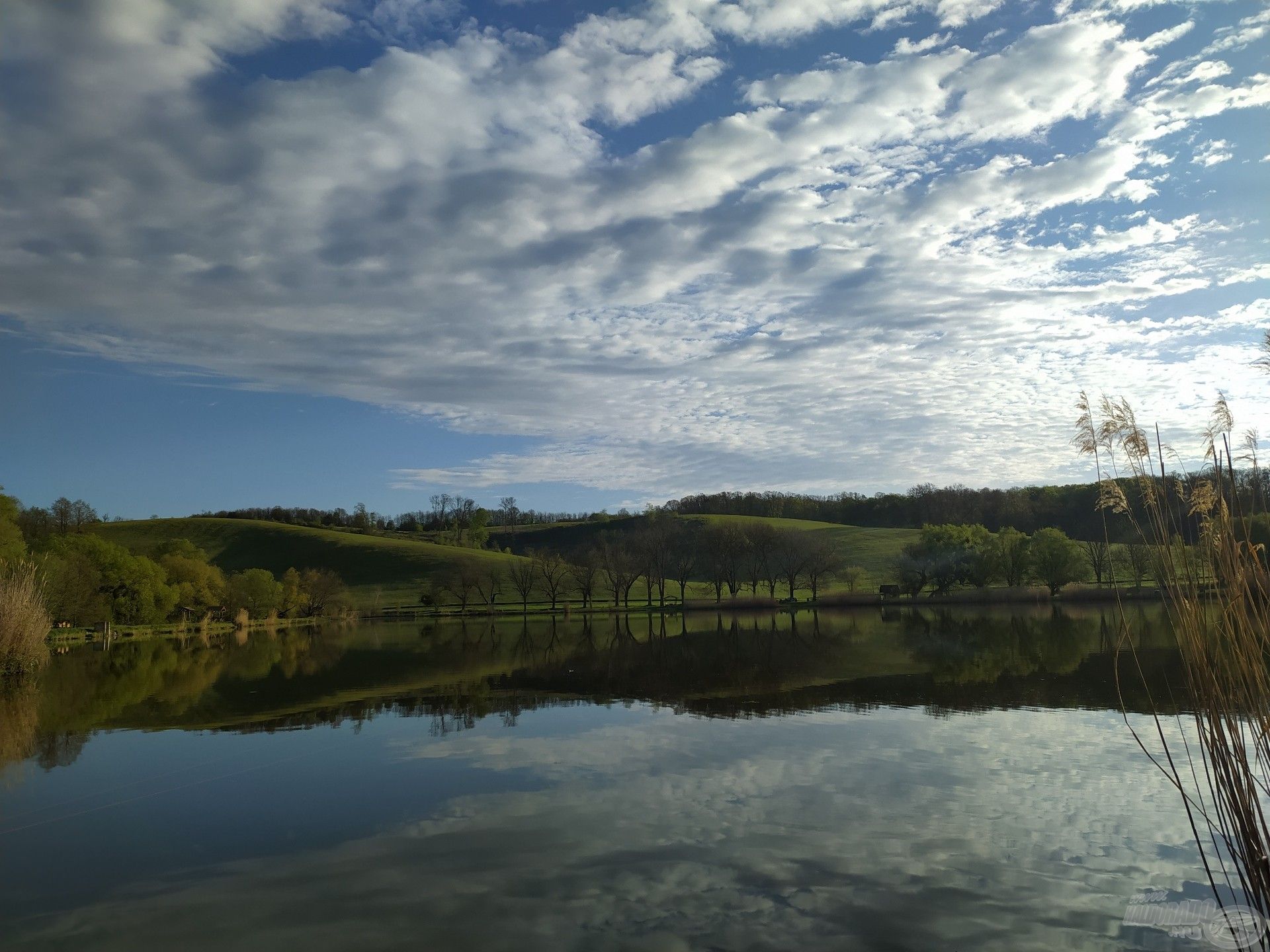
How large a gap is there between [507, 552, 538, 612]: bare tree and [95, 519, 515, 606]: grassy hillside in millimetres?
5037

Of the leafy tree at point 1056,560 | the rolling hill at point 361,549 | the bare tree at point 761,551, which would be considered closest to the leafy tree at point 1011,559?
the leafy tree at point 1056,560

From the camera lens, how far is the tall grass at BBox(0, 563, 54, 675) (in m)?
27.9

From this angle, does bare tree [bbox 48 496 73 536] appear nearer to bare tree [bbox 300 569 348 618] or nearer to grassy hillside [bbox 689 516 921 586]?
bare tree [bbox 300 569 348 618]

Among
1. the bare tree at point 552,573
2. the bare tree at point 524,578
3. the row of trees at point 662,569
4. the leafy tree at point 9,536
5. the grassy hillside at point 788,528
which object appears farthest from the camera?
the grassy hillside at point 788,528

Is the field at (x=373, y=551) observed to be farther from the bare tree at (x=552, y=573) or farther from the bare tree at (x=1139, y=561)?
the bare tree at (x=1139, y=561)

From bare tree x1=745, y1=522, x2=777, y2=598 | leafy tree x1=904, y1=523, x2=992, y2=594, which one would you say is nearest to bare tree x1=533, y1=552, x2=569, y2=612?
bare tree x1=745, y1=522, x2=777, y2=598

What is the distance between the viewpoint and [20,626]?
28.6 metres

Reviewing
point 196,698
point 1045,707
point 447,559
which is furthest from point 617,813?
point 447,559

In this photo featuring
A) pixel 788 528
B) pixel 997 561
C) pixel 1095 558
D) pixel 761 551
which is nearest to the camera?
pixel 1095 558

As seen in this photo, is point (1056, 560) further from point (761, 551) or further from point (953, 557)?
point (761, 551)

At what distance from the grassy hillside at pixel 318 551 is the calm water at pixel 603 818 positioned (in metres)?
80.9
